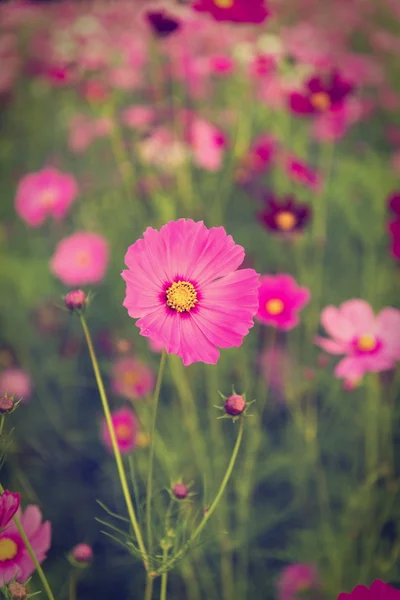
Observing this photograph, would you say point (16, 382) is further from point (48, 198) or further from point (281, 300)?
point (281, 300)

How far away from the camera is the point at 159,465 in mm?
938

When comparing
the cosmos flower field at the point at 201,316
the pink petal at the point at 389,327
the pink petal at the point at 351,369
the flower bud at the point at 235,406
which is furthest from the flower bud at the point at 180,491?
the pink petal at the point at 389,327

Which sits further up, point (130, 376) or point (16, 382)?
point (130, 376)

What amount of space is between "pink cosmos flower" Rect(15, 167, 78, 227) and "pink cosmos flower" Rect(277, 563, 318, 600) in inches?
31.6

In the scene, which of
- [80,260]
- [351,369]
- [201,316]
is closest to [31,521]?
[201,316]

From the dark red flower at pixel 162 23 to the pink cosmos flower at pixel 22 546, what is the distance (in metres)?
0.59

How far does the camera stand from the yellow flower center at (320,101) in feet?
2.53

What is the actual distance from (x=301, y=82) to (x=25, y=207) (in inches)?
23.9

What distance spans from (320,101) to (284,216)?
19 centimetres

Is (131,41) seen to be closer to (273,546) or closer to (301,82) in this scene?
(301,82)

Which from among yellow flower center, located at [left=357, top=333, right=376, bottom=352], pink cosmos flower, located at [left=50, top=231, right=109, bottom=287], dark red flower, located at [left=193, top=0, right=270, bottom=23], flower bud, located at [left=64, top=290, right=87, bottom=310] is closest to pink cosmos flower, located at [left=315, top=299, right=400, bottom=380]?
yellow flower center, located at [left=357, top=333, right=376, bottom=352]

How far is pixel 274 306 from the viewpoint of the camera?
2.19ft

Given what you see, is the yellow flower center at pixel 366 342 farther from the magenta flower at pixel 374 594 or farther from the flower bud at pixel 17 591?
the flower bud at pixel 17 591

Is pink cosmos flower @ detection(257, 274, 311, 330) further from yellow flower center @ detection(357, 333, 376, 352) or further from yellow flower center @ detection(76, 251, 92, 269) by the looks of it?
yellow flower center @ detection(76, 251, 92, 269)
